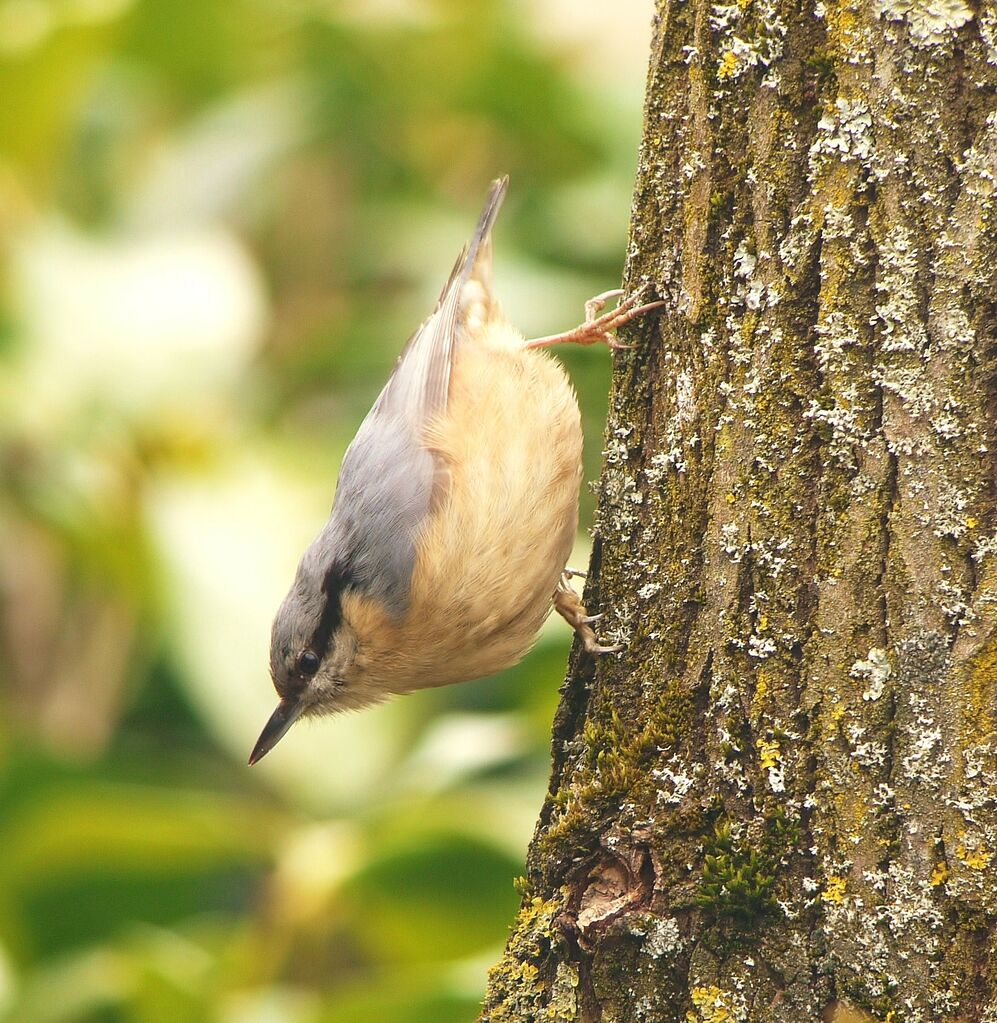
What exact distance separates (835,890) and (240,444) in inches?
136

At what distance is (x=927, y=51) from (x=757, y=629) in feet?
2.68

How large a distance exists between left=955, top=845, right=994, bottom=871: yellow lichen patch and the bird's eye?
1909 millimetres

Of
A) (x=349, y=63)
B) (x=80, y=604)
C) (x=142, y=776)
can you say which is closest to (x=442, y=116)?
(x=349, y=63)

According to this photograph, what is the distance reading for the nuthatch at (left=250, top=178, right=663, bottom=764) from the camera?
9.72 feet

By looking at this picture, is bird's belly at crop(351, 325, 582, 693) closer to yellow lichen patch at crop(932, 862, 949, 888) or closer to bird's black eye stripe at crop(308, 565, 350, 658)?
bird's black eye stripe at crop(308, 565, 350, 658)

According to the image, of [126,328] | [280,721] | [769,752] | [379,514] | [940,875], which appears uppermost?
[126,328]

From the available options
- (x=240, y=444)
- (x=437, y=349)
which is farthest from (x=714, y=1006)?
(x=240, y=444)

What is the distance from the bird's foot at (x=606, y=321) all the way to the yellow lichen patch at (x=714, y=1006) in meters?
1.04

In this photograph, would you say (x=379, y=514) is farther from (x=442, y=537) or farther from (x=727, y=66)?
(x=727, y=66)

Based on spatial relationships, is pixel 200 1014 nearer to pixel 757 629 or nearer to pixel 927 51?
pixel 757 629

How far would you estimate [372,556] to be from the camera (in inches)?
123

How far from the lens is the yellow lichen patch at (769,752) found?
1827 mm

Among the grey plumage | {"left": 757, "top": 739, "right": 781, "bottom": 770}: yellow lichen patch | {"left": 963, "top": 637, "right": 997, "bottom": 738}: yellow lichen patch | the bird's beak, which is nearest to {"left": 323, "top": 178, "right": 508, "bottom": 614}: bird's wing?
the grey plumage

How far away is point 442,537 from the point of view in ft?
9.85
